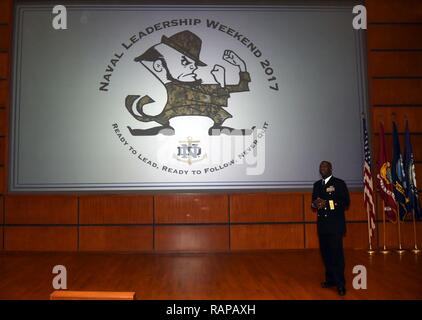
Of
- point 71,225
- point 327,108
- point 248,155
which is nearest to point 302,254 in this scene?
point 248,155

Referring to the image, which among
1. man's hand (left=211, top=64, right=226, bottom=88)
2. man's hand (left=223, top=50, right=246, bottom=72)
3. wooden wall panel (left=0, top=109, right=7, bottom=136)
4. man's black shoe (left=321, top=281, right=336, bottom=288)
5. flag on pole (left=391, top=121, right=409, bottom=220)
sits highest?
man's hand (left=223, top=50, right=246, bottom=72)

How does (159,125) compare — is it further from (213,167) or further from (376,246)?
(376,246)

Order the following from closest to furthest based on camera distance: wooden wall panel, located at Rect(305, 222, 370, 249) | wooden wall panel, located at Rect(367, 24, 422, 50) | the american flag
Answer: the american flag, wooden wall panel, located at Rect(305, 222, 370, 249), wooden wall panel, located at Rect(367, 24, 422, 50)

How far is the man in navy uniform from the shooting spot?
367 centimetres

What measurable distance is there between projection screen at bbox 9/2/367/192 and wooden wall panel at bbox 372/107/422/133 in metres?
0.26

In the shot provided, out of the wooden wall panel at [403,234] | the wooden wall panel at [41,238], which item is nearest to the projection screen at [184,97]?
the wooden wall panel at [41,238]

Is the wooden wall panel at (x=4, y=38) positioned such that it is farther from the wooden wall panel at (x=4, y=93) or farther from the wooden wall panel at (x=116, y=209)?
the wooden wall panel at (x=116, y=209)

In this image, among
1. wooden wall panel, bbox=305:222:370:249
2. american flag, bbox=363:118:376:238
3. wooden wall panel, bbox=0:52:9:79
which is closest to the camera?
american flag, bbox=363:118:376:238

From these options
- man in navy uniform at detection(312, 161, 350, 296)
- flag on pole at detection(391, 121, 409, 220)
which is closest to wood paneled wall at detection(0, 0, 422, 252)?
flag on pole at detection(391, 121, 409, 220)

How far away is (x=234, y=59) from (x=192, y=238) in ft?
9.77

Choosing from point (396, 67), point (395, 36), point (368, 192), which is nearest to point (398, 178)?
point (368, 192)

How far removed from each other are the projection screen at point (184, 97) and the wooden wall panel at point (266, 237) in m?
0.69

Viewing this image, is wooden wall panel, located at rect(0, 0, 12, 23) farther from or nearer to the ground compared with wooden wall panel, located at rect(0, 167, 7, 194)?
farther from the ground

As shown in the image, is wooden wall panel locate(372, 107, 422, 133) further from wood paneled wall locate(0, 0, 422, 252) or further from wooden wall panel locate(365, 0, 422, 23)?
wooden wall panel locate(365, 0, 422, 23)
